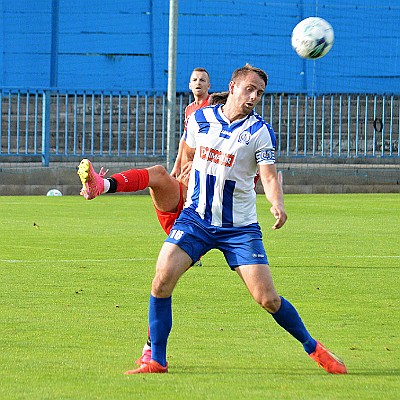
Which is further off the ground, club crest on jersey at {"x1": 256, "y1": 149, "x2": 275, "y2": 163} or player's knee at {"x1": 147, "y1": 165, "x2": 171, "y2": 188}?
club crest on jersey at {"x1": 256, "y1": 149, "x2": 275, "y2": 163}

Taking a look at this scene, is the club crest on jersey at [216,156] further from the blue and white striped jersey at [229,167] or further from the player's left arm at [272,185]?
the player's left arm at [272,185]

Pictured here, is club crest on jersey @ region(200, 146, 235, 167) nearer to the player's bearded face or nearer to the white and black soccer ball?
the player's bearded face

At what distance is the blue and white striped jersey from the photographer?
20.9 ft

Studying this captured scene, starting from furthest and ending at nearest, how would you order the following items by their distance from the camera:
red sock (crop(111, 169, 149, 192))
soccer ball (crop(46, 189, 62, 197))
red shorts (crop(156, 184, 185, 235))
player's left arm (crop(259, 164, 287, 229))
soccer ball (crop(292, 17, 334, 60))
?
soccer ball (crop(46, 189, 62, 197)) → soccer ball (crop(292, 17, 334, 60)) → red shorts (crop(156, 184, 185, 235)) → red sock (crop(111, 169, 149, 192)) → player's left arm (crop(259, 164, 287, 229))

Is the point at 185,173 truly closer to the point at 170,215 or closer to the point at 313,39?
the point at 170,215

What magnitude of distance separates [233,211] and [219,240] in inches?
7.2

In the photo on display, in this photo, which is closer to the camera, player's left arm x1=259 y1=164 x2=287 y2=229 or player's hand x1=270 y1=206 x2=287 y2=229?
player's hand x1=270 y1=206 x2=287 y2=229

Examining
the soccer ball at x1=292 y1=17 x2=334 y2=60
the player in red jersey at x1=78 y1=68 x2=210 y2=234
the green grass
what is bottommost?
the green grass

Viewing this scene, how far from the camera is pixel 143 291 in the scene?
9.57 m

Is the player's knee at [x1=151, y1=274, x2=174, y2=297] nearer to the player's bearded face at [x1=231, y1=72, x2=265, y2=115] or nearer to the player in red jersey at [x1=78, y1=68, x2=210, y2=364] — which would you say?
the player in red jersey at [x1=78, y1=68, x2=210, y2=364]

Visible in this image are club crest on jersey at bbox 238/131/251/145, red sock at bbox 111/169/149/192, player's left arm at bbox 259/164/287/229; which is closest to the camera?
player's left arm at bbox 259/164/287/229

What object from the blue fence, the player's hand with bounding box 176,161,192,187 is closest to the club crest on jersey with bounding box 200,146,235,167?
the player's hand with bounding box 176,161,192,187

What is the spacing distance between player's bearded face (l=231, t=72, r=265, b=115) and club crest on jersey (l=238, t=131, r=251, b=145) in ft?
0.41

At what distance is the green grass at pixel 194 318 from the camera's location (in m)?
5.75
